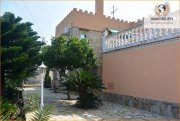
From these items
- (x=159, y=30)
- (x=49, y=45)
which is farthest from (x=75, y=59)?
(x=159, y=30)

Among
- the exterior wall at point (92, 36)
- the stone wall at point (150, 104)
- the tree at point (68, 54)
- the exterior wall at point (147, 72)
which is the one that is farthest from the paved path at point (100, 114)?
the exterior wall at point (92, 36)

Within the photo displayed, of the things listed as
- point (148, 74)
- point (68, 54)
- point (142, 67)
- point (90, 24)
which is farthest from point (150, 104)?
point (90, 24)

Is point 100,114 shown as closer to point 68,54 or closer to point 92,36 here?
point 68,54

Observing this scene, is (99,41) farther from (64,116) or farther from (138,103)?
(64,116)

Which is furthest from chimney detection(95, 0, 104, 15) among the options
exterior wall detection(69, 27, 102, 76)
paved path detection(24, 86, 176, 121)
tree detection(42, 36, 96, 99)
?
paved path detection(24, 86, 176, 121)

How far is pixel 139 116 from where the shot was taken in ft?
30.5

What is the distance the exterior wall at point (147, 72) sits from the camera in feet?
30.2

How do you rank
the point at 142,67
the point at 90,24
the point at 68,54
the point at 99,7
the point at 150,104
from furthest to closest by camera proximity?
the point at 99,7 < the point at 90,24 < the point at 68,54 < the point at 142,67 < the point at 150,104

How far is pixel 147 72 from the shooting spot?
1065 cm

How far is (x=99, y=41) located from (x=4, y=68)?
9.20 metres

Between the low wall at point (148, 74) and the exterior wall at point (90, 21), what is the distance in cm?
427

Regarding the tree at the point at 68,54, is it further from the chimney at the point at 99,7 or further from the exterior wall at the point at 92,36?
the chimney at the point at 99,7

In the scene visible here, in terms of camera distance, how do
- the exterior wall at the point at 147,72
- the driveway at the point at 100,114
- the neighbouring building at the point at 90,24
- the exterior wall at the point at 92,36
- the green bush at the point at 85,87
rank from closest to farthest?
1. the driveway at the point at 100,114
2. the exterior wall at the point at 147,72
3. the green bush at the point at 85,87
4. the exterior wall at the point at 92,36
5. the neighbouring building at the point at 90,24

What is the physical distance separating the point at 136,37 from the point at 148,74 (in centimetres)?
193
